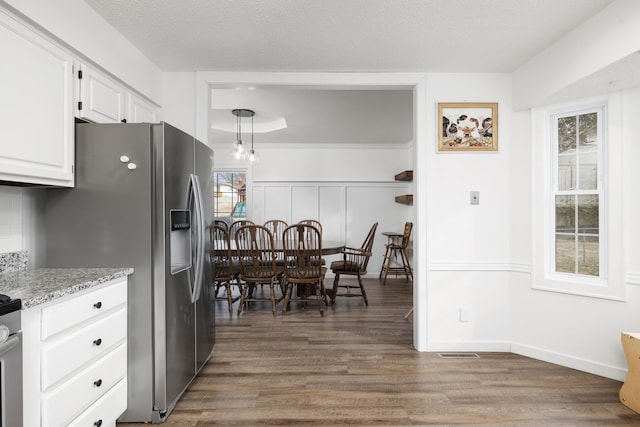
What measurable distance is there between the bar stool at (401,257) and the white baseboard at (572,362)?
3.26 meters

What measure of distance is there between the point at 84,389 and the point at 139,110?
76.8 inches

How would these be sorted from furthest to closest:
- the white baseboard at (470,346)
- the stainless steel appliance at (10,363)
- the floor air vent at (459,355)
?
1. the white baseboard at (470,346)
2. the floor air vent at (459,355)
3. the stainless steel appliance at (10,363)

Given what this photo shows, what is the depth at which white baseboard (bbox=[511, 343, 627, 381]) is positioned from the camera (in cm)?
256

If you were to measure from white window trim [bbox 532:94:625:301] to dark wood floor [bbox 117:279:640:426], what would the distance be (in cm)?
66

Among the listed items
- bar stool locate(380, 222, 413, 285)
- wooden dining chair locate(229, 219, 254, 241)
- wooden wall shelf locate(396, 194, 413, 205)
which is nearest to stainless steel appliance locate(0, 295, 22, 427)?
wooden dining chair locate(229, 219, 254, 241)

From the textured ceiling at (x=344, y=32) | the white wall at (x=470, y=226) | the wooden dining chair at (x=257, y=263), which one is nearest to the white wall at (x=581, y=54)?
the textured ceiling at (x=344, y=32)

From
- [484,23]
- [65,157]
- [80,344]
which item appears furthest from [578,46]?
[80,344]

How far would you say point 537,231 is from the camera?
300 cm

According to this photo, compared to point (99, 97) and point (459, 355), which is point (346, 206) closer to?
point (459, 355)

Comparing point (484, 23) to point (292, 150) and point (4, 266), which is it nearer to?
point (4, 266)

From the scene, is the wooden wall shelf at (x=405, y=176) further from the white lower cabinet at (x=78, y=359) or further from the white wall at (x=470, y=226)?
the white lower cabinet at (x=78, y=359)

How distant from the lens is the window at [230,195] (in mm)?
6883

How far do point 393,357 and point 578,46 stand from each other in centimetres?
266

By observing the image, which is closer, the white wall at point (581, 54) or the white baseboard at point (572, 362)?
the white wall at point (581, 54)
